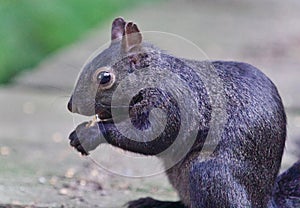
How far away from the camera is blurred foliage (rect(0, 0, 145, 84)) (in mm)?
6531

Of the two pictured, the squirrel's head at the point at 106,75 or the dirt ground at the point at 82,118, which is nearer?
the squirrel's head at the point at 106,75

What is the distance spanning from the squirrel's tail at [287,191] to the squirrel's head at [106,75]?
0.66m

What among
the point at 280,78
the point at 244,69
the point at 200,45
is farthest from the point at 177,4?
the point at 244,69

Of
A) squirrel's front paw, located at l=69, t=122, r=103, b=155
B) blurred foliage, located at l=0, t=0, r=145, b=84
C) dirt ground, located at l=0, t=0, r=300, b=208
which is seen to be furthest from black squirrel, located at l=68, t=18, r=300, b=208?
blurred foliage, located at l=0, t=0, r=145, b=84

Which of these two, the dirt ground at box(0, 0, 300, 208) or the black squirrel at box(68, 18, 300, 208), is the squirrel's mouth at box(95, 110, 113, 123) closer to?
the black squirrel at box(68, 18, 300, 208)

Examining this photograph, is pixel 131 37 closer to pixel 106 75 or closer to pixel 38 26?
A: pixel 106 75

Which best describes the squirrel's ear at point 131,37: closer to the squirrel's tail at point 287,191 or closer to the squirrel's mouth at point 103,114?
the squirrel's mouth at point 103,114

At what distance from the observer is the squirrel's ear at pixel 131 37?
10.3 ft

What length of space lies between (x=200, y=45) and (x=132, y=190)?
2.75m

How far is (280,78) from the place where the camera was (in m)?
5.61

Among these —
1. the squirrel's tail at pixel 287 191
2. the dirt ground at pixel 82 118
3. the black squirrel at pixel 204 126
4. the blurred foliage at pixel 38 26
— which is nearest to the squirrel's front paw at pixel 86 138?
the black squirrel at pixel 204 126

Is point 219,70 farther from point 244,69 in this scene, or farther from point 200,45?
point 200,45

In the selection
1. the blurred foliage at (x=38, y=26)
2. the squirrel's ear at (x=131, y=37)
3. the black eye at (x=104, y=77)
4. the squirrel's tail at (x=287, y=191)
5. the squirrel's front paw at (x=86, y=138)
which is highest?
the blurred foliage at (x=38, y=26)

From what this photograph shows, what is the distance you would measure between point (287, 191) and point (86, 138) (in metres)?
0.76
